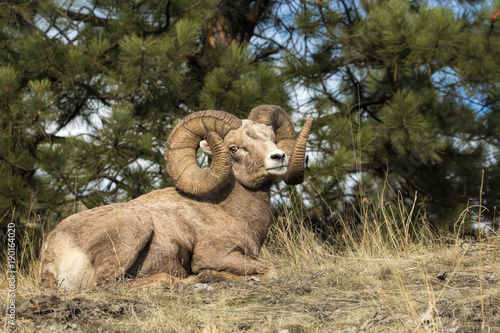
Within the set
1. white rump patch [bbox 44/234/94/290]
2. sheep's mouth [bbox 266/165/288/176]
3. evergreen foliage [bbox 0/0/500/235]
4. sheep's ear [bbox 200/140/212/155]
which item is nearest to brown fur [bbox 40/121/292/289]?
white rump patch [bbox 44/234/94/290]

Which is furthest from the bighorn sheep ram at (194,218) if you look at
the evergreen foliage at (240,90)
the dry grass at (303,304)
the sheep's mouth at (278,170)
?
the evergreen foliage at (240,90)

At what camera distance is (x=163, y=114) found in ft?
41.4

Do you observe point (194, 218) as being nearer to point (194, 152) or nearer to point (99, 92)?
point (194, 152)

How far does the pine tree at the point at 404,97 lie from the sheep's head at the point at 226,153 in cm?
427

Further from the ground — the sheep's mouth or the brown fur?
the sheep's mouth

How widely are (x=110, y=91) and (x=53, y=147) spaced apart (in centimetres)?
159

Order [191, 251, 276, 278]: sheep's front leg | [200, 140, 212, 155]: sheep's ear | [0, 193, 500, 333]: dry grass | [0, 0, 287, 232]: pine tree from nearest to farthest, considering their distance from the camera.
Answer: [0, 193, 500, 333]: dry grass
[191, 251, 276, 278]: sheep's front leg
[200, 140, 212, 155]: sheep's ear
[0, 0, 287, 232]: pine tree

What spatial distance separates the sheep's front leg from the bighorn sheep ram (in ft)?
0.03

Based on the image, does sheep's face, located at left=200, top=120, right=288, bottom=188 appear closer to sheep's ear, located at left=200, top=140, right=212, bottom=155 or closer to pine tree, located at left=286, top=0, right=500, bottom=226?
sheep's ear, located at left=200, top=140, right=212, bottom=155

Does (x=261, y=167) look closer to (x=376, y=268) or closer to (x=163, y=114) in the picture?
(x=376, y=268)

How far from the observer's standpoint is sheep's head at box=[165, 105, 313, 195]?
714 centimetres

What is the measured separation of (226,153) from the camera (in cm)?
711

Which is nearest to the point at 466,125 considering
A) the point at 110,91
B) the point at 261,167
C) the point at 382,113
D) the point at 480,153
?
the point at 480,153

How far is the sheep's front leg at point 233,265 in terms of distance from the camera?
6668 mm
